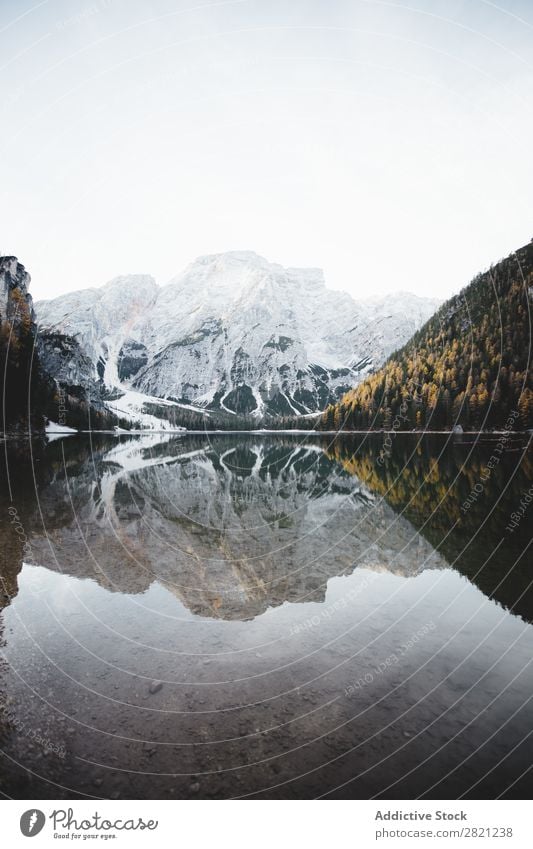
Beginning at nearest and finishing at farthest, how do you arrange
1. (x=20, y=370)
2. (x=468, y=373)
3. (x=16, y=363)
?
(x=16, y=363) < (x=20, y=370) < (x=468, y=373)

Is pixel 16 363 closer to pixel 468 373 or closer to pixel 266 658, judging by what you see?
pixel 266 658

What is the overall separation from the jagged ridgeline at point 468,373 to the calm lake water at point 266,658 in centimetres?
8469

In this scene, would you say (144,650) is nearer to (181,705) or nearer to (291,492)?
(181,705)

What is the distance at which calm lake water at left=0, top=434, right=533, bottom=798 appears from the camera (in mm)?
6504

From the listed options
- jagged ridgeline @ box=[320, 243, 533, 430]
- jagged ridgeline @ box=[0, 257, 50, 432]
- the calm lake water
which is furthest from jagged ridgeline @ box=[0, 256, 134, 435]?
jagged ridgeline @ box=[320, 243, 533, 430]

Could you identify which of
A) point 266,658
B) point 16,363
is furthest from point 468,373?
point 266,658

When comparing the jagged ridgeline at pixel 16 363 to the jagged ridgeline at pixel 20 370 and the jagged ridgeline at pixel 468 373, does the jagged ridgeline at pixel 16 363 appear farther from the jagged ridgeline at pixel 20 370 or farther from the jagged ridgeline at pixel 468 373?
the jagged ridgeline at pixel 468 373

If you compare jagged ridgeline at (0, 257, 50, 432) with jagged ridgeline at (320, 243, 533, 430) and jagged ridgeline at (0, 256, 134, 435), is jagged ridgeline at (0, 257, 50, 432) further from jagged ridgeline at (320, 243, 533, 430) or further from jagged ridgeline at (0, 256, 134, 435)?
jagged ridgeline at (320, 243, 533, 430)

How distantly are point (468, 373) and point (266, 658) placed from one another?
13163cm

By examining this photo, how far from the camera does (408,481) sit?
37.6 meters

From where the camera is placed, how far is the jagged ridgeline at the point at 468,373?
10906 cm

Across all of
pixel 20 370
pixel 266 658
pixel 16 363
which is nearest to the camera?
pixel 266 658

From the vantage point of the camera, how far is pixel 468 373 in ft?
406

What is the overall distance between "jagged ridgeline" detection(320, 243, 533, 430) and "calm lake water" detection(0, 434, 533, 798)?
8469cm
